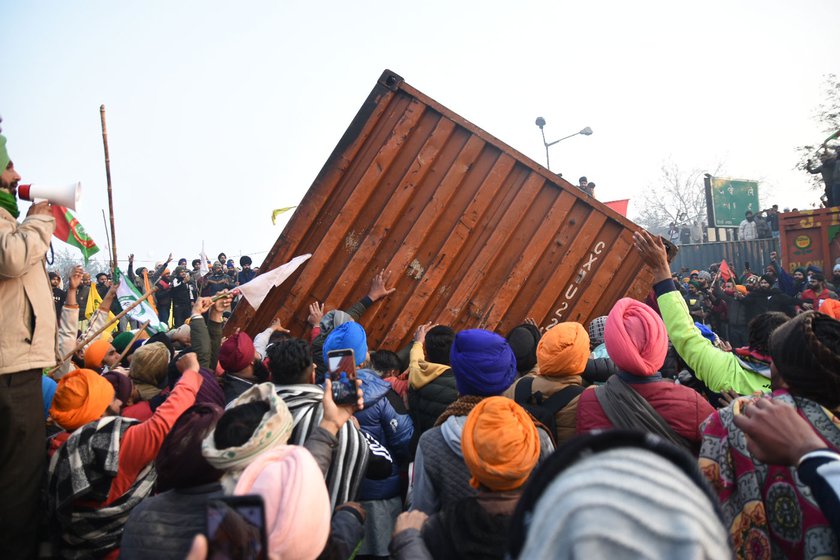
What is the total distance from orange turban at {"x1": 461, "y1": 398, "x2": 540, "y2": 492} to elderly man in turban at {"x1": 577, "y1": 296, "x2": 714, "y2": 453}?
74 cm

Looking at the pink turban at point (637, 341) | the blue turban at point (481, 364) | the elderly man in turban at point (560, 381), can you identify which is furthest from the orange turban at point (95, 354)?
the pink turban at point (637, 341)

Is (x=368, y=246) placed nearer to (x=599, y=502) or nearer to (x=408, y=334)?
(x=408, y=334)

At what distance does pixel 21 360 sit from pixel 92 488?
0.80 metres

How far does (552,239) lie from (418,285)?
1215mm

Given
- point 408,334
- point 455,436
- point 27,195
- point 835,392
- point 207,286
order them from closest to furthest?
point 835,392 → point 455,436 → point 27,195 → point 408,334 → point 207,286

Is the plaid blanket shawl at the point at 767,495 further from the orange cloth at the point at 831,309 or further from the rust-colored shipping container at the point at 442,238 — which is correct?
the orange cloth at the point at 831,309

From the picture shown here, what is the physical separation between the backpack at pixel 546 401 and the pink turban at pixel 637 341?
392 mm

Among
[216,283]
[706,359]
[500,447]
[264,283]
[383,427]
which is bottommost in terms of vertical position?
[216,283]

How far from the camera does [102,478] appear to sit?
2.35m

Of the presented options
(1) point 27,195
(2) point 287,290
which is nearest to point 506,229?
(2) point 287,290

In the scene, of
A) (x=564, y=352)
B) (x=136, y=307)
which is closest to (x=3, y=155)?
(x=564, y=352)

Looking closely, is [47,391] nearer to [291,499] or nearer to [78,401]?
[78,401]

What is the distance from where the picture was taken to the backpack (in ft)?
8.95

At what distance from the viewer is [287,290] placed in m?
4.80
